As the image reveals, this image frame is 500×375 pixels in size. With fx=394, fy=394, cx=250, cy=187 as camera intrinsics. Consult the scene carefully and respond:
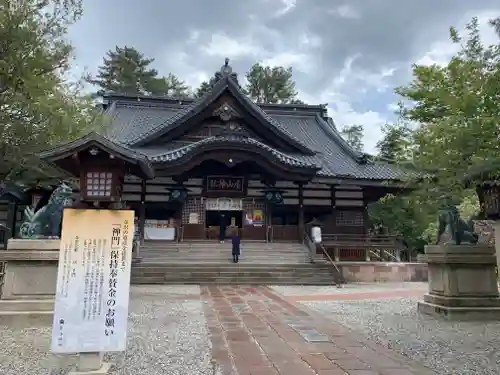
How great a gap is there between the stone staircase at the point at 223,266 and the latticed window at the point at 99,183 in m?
9.30

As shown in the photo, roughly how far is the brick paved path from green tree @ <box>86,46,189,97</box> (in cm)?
3692

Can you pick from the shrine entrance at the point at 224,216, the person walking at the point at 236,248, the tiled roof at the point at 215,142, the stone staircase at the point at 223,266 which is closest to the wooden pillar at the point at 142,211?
the stone staircase at the point at 223,266

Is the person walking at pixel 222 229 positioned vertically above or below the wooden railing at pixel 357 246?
above

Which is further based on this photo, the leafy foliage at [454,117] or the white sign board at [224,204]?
the white sign board at [224,204]

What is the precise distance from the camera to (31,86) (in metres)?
8.34

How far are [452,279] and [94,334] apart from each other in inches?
254

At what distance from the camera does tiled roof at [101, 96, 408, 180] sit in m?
18.7

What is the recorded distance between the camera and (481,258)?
24.4 ft

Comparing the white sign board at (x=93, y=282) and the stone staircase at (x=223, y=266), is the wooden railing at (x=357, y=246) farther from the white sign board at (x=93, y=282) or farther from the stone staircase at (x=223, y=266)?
the white sign board at (x=93, y=282)

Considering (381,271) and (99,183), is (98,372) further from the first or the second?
(381,271)

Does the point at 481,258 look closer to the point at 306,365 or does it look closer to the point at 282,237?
the point at 306,365

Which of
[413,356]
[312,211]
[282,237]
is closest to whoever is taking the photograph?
[413,356]

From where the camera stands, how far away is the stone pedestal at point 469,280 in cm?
734

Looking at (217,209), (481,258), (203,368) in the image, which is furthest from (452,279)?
(217,209)
